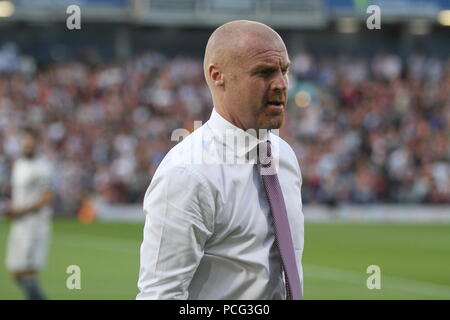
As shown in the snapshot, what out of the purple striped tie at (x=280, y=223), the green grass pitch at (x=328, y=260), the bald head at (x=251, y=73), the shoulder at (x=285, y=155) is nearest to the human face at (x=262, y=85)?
the bald head at (x=251, y=73)

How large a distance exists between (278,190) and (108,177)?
971 inches

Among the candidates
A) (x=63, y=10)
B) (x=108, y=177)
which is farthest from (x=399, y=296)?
(x=63, y=10)

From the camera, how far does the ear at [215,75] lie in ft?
10.7

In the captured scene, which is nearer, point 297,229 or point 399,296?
point 297,229

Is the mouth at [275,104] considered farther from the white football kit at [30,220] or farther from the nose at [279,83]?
the white football kit at [30,220]

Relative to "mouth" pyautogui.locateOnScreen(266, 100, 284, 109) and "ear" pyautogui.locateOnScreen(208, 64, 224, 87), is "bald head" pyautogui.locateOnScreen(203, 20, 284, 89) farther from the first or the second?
"mouth" pyautogui.locateOnScreen(266, 100, 284, 109)

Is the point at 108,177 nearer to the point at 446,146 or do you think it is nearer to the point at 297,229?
the point at 446,146

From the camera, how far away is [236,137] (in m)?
3.27

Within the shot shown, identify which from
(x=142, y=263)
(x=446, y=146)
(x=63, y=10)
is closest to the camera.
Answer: (x=142, y=263)

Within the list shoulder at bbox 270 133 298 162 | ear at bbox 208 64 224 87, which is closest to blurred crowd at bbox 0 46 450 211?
shoulder at bbox 270 133 298 162

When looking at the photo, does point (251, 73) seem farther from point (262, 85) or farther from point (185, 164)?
point (185, 164)

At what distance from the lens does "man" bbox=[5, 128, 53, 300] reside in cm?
1159

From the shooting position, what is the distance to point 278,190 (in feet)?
10.8

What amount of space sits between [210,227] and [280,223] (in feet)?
0.83
